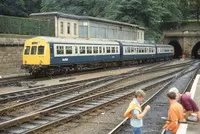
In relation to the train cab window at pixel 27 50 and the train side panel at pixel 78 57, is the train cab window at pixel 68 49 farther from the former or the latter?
the train cab window at pixel 27 50

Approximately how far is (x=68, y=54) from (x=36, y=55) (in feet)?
8.99

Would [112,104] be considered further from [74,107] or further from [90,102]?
[74,107]

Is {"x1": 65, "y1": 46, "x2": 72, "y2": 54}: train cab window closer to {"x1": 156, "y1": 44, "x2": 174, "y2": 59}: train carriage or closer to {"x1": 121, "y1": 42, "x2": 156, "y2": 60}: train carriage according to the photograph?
{"x1": 121, "y1": 42, "x2": 156, "y2": 60}: train carriage

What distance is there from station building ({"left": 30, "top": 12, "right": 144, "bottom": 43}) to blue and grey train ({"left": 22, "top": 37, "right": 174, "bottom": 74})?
6.22 meters

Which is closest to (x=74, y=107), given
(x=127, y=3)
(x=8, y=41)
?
(x=8, y=41)

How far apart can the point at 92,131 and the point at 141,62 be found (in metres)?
37.5

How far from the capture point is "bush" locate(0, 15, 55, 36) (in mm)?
31672

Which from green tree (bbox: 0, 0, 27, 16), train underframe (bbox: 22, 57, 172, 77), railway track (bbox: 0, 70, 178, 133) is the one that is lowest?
railway track (bbox: 0, 70, 178, 133)

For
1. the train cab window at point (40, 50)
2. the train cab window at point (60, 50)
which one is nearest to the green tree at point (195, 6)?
the train cab window at point (60, 50)

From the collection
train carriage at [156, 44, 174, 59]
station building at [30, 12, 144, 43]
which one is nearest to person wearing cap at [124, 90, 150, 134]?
station building at [30, 12, 144, 43]

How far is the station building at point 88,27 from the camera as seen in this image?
38.8 m

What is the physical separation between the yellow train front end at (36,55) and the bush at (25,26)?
5.32m

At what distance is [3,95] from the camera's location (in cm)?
1694

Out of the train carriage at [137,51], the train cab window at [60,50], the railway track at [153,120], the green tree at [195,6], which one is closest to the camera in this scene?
the railway track at [153,120]
